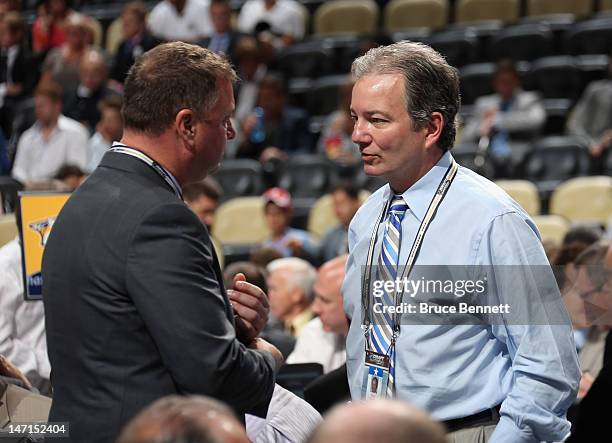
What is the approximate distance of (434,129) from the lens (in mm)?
2787

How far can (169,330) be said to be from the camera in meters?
2.29

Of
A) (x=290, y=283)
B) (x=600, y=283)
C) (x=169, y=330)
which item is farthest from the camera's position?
(x=290, y=283)

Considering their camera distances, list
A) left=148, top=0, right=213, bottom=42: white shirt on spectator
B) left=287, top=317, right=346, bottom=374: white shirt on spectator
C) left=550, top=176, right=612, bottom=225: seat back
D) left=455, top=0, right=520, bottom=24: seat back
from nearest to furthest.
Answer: left=287, top=317, right=346, bottom=374: white shirt on spectator < left=550, top=176, right=612, bottom=225: seat back < left=455, top=0, right=520, bottom=24: seat back < left=148, top=0, right=213, bottom=42: white shirt on spectator

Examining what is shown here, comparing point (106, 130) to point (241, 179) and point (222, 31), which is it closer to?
point (241, 179)

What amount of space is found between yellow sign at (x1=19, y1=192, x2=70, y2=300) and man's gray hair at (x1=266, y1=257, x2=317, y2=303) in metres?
2.15

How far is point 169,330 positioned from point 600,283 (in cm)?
225

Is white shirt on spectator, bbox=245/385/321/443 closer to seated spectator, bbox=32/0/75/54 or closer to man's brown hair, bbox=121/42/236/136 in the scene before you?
man's brown hair, bbox=121/42/236/136

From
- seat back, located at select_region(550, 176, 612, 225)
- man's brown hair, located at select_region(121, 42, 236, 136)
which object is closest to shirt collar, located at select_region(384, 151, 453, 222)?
man's brown hair, located at select_region(121, 42, 236, 136)

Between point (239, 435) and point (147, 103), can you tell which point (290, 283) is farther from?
point (239, 435)

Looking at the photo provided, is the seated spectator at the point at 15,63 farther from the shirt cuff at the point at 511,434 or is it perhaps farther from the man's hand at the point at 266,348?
the shirt cuff at the point at 511,434

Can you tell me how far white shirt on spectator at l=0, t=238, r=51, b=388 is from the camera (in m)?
4.29

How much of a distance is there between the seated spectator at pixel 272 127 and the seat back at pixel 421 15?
2.24 meters

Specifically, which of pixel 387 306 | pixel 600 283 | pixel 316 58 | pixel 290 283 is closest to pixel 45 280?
pixel 387 306

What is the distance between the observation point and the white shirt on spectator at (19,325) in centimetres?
429
